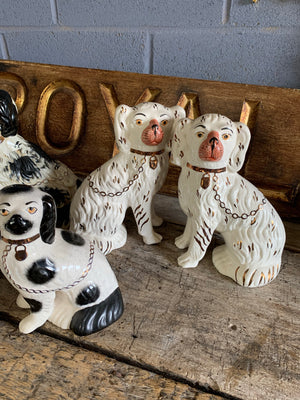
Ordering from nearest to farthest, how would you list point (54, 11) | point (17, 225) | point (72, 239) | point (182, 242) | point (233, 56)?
point (17, 225)
point (72, 239)
point (182, 242)
point (233, 56)
point (54, 11)

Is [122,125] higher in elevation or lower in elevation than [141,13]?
lower

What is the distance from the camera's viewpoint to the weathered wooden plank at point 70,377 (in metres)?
0.61

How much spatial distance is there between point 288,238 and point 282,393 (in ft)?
1.64

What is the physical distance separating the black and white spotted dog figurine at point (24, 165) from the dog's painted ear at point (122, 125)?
0.73 feet

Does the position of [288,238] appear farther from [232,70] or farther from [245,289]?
[232,70]

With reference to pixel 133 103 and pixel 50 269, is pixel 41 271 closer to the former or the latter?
pixel 50 269

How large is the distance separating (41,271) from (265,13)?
93 centimetres

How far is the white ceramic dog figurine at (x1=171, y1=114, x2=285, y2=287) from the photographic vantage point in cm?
73

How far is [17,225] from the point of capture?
60 cm

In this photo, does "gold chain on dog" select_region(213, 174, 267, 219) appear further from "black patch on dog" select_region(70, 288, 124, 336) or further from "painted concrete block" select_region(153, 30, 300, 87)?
"painted concrete block" select_region(153, 30, 300, 87)

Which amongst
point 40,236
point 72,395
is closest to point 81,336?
point 72,395

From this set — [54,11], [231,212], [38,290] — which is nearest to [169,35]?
[54,11]

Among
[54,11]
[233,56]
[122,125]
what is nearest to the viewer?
[122,125]

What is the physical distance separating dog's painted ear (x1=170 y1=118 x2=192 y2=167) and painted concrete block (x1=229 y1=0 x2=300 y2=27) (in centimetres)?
47
